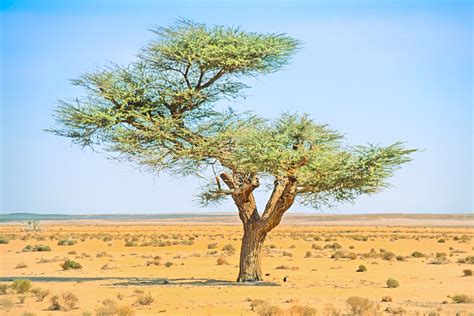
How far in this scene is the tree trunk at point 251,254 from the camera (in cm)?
2755

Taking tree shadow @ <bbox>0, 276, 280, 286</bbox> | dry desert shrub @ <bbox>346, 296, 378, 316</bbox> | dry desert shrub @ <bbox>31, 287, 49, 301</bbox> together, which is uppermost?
dry desert shrub @ <bbox>346, 296, 378, 316</bbox>

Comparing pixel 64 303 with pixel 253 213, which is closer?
pixel 64 303

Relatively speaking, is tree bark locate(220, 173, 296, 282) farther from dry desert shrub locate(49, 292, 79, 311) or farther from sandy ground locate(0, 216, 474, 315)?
dry desert shrub locate(49, 292, 79, 311)

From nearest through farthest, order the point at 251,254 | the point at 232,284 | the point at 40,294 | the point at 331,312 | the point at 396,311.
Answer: the point at 331,312 → the point at 396,311 → the point at 40,294 → the point at 232,284 → the point at 251,254

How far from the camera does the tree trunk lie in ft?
90.4

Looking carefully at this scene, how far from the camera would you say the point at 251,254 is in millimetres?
27734

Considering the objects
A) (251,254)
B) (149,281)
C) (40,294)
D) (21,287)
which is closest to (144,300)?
(40,294)

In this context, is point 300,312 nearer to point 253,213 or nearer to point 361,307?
point 361,307

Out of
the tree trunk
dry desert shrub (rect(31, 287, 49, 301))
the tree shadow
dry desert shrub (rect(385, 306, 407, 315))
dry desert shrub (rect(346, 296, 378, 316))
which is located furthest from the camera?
the tree trunk

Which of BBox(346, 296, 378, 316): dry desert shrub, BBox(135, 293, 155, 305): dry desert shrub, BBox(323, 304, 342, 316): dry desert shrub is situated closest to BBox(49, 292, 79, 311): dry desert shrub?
BBox(135, 293, 155, 305): dry desert shrub

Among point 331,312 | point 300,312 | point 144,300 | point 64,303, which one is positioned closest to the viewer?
point 300,312

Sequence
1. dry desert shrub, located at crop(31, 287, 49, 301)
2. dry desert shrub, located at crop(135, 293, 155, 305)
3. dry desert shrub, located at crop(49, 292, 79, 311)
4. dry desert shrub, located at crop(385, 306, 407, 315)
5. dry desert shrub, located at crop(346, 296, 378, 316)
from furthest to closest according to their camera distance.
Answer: dry desert shrub, located at crop(31, 287, 49, 301) < dry desert shrub, located at crop(135, 293, 155, 305) < dry desert shrub, located at crop(49, 292, 79, 311) < dry desert shrub, located at crop(385, 306, 407, 315) < dry desert shrub, located at crop(346, 296, 378, 316)

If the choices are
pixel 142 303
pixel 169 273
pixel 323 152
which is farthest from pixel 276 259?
pixel 142 303

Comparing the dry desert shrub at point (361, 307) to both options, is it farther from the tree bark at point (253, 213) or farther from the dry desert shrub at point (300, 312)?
the tree bark at point (253, 213)
